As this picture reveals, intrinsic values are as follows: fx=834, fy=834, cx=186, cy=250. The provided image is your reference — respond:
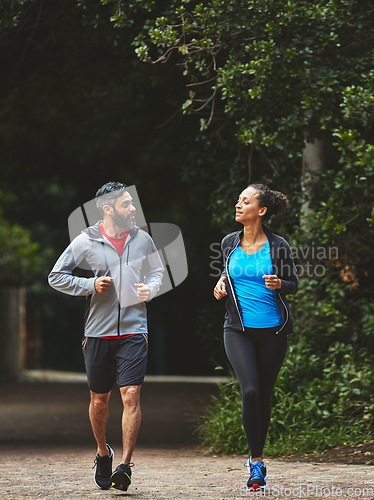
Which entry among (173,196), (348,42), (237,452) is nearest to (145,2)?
(348,42)

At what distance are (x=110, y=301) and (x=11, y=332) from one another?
13642mm

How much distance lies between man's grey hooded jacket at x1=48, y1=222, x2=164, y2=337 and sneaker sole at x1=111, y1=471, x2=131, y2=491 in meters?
0.95

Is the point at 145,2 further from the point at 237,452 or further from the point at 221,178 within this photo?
the point at 237,452

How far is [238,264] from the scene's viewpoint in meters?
5.96

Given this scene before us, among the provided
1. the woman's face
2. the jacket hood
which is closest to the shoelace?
the jacket hood

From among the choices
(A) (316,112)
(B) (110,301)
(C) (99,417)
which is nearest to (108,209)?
(B) (110,301)

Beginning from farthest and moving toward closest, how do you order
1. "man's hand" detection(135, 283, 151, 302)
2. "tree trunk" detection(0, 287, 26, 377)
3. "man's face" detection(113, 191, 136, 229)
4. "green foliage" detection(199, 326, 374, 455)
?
1. "tree trunk" detection(0, 287, 26, 377)
2. "green foliage" detection(199, 326, 374, 455)
3. "man's face" detection(113, 191, 136, 229)
4. "man's hand" detection(135, 283, 151, 302)

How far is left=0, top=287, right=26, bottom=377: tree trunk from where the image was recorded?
1861cm

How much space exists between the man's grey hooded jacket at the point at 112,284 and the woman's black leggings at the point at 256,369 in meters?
0.70

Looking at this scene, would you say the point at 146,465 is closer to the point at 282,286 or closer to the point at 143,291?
the point at 143,291

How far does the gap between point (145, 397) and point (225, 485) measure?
7.75 m

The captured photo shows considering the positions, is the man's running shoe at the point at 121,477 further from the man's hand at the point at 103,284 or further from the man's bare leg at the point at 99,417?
the man's hand at the point at 103,284

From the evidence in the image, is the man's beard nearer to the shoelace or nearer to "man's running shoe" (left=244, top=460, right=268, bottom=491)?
the shoelace

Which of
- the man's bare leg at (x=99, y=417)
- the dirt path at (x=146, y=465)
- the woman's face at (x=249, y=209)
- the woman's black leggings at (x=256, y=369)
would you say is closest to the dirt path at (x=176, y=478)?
the dirt path at (x=146, y=465)
